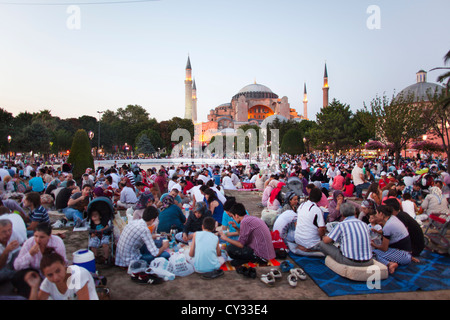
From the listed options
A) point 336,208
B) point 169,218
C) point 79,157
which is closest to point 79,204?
point 169,218

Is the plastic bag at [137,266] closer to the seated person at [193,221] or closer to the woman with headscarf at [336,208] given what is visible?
the seated person at [193,221]

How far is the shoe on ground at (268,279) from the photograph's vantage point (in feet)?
12.9

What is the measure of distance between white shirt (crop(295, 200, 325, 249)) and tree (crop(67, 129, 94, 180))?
12.0m

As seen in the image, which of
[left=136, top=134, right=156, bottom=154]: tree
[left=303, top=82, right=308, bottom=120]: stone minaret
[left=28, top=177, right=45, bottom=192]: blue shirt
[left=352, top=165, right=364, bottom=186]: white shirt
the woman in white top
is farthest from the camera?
[left=303, top=82, right=308, bottom=120]: stone minaret

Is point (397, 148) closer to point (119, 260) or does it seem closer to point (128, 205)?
point (128, 205)

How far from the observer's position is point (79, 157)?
14023mm

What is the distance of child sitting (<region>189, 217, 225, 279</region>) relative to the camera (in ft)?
13.6

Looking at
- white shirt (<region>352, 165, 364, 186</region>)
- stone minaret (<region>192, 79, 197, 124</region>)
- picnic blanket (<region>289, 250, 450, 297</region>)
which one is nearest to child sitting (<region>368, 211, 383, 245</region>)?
picnic blanket (<region>289, 250, 450, 297</region>)

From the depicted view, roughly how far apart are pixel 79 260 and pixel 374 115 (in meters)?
22.1

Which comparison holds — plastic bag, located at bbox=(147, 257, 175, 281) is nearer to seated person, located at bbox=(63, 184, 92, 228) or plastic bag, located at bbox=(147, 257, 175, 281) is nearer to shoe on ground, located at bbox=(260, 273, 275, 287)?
shoe on ground, located at bbox=(260, 273, 275, 287)

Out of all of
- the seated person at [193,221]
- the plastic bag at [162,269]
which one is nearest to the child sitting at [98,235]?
the plastic bag at [162,269]

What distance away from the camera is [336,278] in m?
4.12

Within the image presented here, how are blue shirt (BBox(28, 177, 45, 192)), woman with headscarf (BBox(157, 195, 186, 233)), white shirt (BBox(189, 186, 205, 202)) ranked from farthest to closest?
1. blue shirt (BBox(28, 177, 45, 192))
2. white shirt (BBox(189, 186, 205, 202))
3. woman with headscarf (BBox(157, 195, 186, 233))
